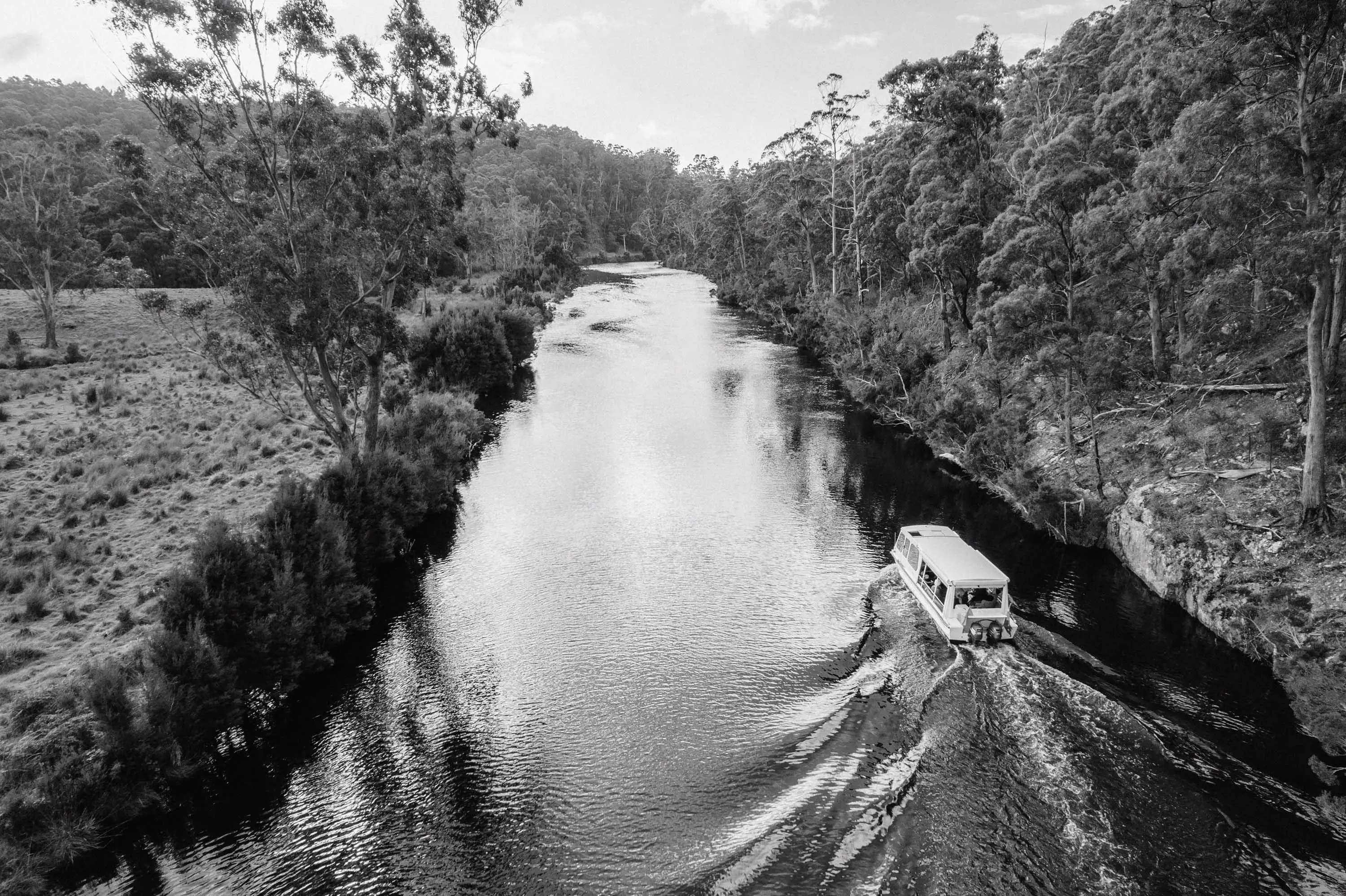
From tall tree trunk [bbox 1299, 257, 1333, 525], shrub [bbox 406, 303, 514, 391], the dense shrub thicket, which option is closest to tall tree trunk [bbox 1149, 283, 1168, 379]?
tall tree trunk [bbox 1299, 257, 1333, 525]

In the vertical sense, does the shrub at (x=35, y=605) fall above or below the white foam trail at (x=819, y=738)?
above

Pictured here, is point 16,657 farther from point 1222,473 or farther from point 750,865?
point 1222,473

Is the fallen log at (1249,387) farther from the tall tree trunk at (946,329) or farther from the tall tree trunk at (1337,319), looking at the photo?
the tall tree trunk at (946,329)

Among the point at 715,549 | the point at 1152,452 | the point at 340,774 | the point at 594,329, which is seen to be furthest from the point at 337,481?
the point at 594,329

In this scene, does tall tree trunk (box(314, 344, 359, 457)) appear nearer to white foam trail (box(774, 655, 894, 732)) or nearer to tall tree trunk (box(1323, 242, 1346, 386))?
white foam trail (box(774, 655, 894, 732))

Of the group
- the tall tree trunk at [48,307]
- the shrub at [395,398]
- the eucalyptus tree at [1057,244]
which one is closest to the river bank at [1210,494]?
the eucalyptus tree at [1057,244]

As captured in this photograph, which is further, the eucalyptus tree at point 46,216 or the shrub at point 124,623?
the eucalyptus tree at point 46,216

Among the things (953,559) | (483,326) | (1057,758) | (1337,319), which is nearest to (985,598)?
(953,559)
